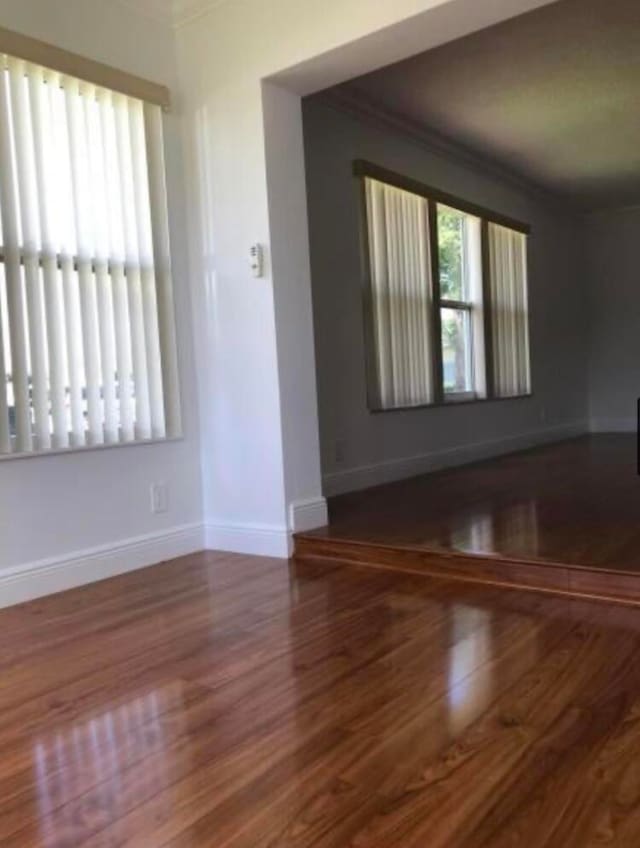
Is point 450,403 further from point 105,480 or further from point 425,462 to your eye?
point 105,480

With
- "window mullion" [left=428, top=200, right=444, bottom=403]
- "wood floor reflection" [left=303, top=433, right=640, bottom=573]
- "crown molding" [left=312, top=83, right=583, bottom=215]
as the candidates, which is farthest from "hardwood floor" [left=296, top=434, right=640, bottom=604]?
"crown molding" [left=312, top=83, right=583, bottom=215]

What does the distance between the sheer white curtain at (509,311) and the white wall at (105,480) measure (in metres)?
3.52

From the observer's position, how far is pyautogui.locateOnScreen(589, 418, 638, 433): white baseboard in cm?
801

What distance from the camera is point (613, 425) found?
26.7 ft

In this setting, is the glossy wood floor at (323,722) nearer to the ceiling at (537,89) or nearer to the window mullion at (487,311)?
the ceiling at (537,89)

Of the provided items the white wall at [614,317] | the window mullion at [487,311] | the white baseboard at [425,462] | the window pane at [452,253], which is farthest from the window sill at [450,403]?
the white wall at [614,317]

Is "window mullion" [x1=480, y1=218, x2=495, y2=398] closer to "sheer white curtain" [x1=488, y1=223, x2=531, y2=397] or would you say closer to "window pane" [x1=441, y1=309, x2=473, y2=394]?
"sheer white curtain" [x1=488, y1=223, x2=531, y2=397]

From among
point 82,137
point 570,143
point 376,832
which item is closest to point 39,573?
point 82,137

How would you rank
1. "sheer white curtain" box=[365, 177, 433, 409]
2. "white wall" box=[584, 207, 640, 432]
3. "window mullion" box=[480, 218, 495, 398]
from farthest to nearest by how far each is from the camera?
"white wall" box=[584, 207, 640, 432] → "window mullion" box=[480, 218, 495, 398] → "sheer white curtain" box=[365, 177, 433, 409]

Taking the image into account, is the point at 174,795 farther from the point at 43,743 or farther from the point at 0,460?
the point at 0,460

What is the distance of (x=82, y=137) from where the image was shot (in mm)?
3111

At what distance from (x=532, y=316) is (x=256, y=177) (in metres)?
4.43

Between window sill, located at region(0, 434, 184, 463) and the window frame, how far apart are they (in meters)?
1.73

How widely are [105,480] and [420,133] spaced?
3.47 metres
